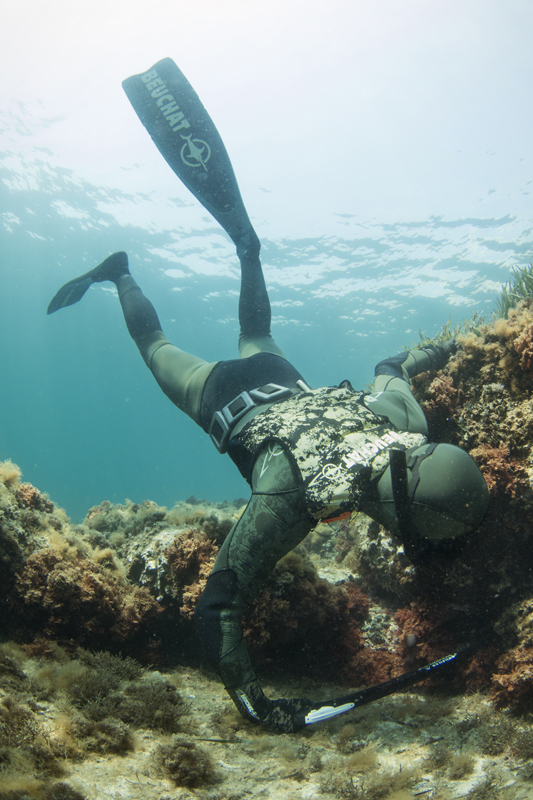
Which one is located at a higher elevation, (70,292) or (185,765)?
(70,292)

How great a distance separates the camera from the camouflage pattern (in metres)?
2.28

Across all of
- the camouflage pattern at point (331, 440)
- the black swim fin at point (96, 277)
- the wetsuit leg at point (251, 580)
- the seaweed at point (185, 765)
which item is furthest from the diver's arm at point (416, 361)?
the black swim fin at point (96, 277)

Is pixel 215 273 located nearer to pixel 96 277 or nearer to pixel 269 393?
pixel 96 277

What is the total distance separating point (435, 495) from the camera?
2.07m

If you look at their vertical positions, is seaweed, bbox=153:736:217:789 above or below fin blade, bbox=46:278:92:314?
below

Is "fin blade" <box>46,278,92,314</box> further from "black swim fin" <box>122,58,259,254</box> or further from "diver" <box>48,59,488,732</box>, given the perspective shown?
"diver" <box>48,59,488,732</box>

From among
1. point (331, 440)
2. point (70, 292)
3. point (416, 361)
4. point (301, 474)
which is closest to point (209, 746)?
point (301, 474)

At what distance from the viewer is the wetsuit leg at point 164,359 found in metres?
4.04

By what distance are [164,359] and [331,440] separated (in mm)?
2820

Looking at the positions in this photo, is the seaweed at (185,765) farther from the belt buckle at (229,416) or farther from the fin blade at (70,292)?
the fin blade at (70,292)

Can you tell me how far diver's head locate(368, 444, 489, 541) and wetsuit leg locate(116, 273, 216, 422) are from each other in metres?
2.37

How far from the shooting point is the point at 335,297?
37.1 metres

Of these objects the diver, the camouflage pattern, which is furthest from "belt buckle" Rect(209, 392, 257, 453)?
the camouflage pattern

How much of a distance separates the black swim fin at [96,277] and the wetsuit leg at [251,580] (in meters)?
5.08
